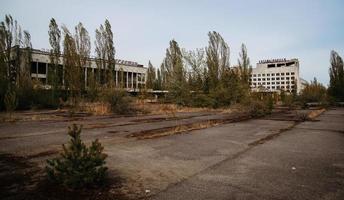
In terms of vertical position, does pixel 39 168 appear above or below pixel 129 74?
below

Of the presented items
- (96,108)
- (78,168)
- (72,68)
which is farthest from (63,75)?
(78,168)

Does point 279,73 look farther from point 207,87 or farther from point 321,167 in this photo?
point 321,167

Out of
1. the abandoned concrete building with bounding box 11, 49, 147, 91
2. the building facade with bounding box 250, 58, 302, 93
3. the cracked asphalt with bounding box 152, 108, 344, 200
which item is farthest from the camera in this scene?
the building facade with bounding box 250, 58, 302, 93

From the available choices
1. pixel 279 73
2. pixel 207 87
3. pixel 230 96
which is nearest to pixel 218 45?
pixel 207 87

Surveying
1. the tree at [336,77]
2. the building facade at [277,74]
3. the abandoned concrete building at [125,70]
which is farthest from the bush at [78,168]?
the building facade at [277,74]

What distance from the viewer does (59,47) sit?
1436 inches

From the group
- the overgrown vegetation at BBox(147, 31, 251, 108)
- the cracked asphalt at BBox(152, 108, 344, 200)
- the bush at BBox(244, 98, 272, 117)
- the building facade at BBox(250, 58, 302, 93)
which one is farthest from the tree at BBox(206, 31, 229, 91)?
the building facade at BBox(250, 58, 302, 93)

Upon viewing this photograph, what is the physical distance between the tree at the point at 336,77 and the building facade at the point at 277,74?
2217 inches

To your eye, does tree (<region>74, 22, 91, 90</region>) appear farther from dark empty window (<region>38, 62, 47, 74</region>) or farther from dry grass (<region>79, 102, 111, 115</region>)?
dark empty window (<region>38, 62, 47, 74</region>)

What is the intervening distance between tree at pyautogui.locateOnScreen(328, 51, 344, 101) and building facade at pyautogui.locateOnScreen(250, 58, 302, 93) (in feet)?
185

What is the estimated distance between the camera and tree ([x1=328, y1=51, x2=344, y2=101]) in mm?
52656

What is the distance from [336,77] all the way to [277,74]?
6631 centimetres

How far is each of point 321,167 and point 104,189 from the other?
16.5ft

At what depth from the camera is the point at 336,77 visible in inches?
2108
